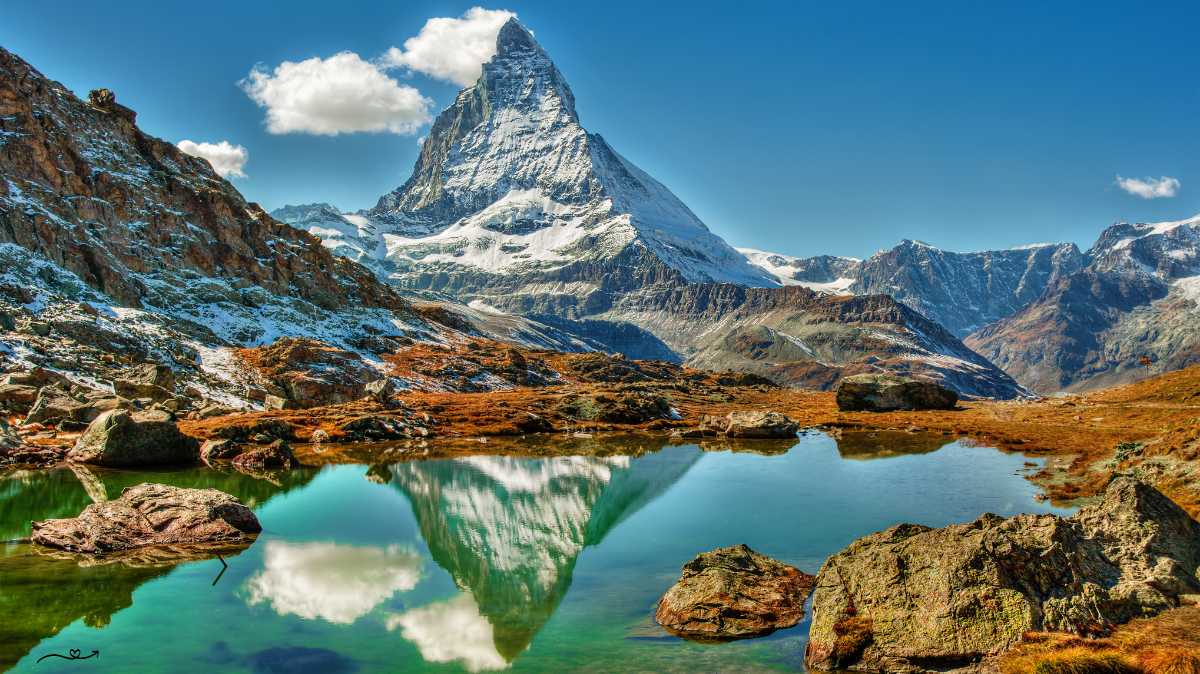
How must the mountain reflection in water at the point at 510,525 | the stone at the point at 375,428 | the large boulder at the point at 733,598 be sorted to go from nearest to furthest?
the large boulder at the point at 733,598 < the mountain reflection in water at the point at 510,525 < the stone at the point at 375,428

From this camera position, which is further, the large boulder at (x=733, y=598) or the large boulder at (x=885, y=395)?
the large boulder at (x=885, y=395)

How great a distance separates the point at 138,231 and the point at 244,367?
48.3 metres

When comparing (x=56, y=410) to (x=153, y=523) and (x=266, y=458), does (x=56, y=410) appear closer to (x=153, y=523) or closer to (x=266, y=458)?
(x=266, y=458)

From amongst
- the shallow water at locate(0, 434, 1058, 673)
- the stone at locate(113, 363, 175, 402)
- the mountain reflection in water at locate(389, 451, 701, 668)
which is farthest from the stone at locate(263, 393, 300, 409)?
the mountain reflection in water at locate(389, 451, 701, 668)

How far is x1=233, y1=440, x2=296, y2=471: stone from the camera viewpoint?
55.3 meters

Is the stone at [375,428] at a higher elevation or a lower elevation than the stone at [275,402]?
lower

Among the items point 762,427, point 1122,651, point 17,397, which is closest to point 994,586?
point 1122,651

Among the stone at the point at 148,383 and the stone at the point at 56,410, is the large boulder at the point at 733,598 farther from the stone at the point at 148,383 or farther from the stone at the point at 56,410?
the stone at the point at 148,383

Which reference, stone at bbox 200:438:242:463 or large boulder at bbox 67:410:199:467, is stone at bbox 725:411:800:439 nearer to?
stone at bbox 200:438:242:463

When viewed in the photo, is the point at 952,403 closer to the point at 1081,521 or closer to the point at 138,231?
the point at 1081,521

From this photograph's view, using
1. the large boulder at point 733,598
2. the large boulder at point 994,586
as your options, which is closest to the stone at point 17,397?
the large boulder at point 733,598

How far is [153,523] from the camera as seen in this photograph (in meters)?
32.3

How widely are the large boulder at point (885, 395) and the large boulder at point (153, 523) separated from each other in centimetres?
8679

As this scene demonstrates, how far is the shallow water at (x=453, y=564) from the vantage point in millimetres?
20969
